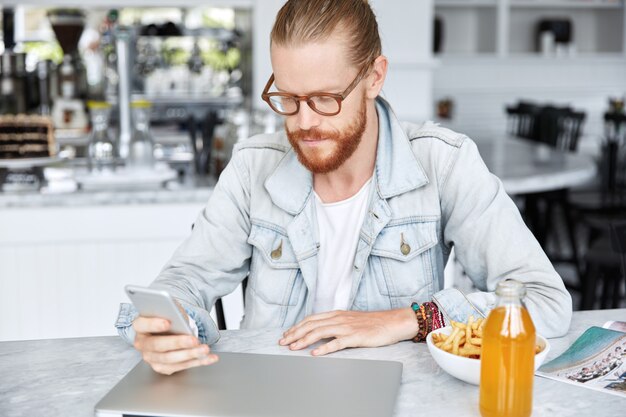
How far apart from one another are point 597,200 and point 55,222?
9.58ft

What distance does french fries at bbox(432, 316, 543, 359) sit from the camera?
3.88 ft

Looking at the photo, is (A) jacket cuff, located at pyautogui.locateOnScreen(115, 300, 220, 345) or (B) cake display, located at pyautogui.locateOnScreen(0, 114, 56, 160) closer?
(A) jacket cuff, located at pyautogui.locateOnScreen(115, 300, 220, 345)

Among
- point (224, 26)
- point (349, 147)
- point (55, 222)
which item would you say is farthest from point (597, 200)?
point (349, 147)

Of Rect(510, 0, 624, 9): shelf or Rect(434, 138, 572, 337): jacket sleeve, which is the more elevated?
Rect(510, 0, 624, 9): shelf

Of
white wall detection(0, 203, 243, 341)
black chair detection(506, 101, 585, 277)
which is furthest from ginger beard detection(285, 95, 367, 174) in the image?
black chair detection(506, 101, 585, 277)

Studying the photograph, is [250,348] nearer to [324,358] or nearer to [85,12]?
[324,358]

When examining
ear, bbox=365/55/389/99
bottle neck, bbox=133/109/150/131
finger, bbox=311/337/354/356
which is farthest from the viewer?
bottle neck, bbox=133/109/150/131

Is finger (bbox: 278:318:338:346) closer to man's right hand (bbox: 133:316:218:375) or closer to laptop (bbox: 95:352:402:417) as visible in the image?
laptop (bbox: 95:352:402:417)

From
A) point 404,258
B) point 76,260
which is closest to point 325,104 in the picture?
point 404,258

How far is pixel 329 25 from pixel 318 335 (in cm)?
54

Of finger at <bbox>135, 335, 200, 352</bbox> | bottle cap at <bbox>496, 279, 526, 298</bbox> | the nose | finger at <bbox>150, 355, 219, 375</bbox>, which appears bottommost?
finger at <bbox>150, 355, 219, 375</bbox>

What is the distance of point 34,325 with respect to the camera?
2.64m

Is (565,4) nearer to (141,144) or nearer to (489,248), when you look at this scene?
(141,144)

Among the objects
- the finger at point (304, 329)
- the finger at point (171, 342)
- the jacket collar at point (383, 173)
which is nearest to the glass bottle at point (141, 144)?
the jacket collar at point (383, 173)
